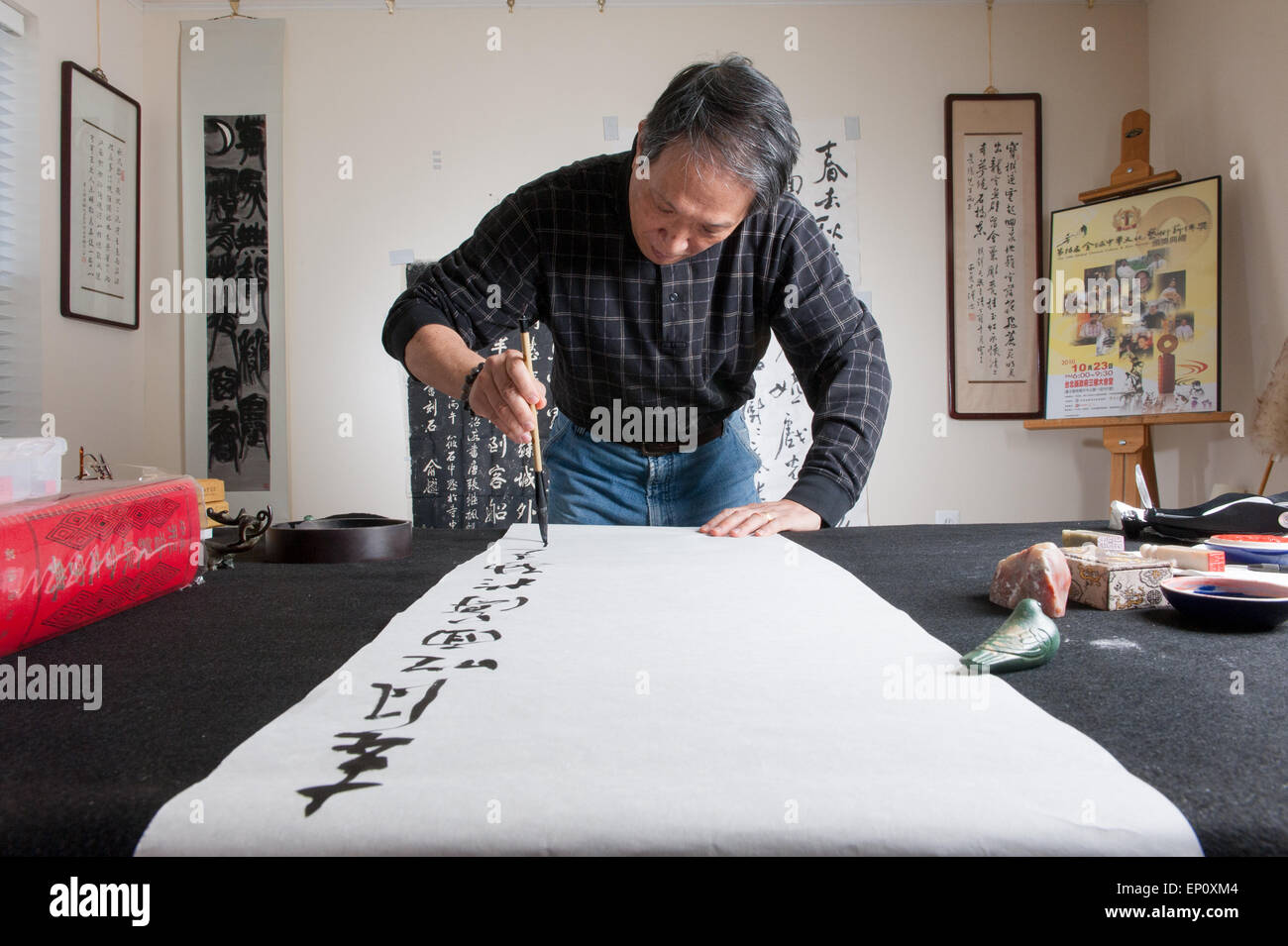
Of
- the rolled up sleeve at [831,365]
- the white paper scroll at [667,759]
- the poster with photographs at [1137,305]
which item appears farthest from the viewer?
the poster with photographs at [1137,305]

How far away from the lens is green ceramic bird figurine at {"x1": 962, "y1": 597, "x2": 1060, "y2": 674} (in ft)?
1.94

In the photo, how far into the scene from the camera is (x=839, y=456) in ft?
4.69

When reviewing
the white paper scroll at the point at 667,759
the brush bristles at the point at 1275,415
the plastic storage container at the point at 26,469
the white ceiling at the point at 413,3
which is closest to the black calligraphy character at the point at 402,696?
the white paper scroll at the point at 667,759

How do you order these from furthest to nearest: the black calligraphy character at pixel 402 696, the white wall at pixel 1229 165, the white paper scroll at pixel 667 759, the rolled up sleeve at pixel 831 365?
1. the white wall at pixel 1229 165
2. the rolled up sleeve at pixel 831 365
3. the black calligraphy character at pixel 402 696
4. the white paper scroll at pixel 667 759

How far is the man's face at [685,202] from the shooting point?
3.92ft

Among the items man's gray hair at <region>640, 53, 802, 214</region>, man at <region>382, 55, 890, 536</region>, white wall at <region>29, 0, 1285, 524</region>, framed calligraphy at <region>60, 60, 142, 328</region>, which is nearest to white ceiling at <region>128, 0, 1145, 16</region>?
white wall at <region>29, 0, 1285, 524</region>

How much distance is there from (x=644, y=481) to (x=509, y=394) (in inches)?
19.4

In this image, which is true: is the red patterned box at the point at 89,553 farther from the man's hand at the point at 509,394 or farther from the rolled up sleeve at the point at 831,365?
the rolled up sleeve at the point at 831,365

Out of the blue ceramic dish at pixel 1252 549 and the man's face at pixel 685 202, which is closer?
the blue ceramic dish at pixel 1252 549

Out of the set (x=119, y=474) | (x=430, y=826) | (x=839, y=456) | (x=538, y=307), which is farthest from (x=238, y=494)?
(x=430, y=826)

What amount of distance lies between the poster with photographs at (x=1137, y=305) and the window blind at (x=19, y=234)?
11.6ft

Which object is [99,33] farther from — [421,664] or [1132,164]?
[1132,164]
